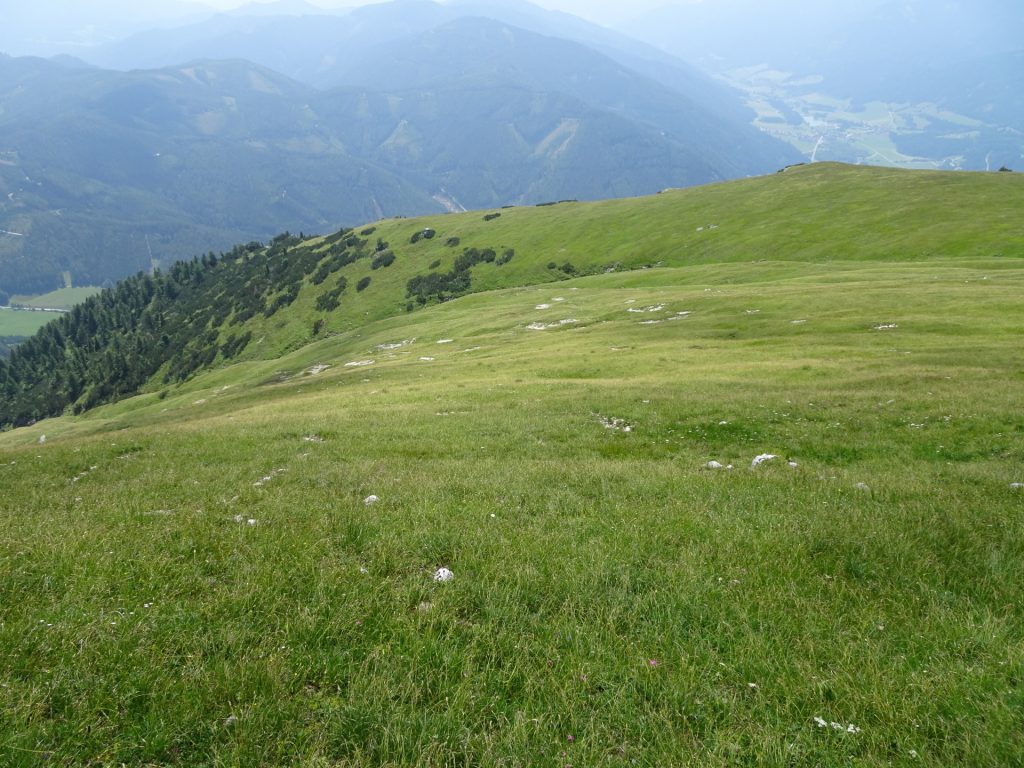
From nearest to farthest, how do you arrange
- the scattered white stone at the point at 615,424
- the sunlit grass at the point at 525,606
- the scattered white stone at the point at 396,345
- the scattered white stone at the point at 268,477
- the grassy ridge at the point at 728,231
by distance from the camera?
the sunlit grass at the point at 525,606, the scattered white stone at the point at 268,477, the scattered white stone at the point at 615,424, the scattered white stone at the point at 396,345, the grassy ridge at the point at 728,231

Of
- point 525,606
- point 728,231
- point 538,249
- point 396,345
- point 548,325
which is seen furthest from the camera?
point 538,249

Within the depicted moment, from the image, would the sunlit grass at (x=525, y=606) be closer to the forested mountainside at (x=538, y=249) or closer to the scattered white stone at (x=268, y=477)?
the scattered white stone at (x=268, y=477)

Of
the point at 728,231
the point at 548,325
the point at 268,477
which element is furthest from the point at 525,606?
the point at 728,231

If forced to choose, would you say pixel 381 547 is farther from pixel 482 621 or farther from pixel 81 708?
pixel 81 708

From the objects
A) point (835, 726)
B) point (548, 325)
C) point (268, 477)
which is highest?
point (835, 726)

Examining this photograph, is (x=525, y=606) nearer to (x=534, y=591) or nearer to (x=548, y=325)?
(x=534, y=591)

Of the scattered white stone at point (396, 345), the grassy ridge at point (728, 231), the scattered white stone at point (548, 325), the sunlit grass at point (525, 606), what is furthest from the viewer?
the grassy ridge at point (728, 231)

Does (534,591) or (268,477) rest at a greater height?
(534,591)

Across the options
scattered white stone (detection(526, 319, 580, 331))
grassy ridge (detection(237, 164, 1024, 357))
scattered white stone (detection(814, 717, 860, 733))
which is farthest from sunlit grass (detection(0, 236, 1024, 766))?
grassy ridge (detection(237, 164, 1024, 357))

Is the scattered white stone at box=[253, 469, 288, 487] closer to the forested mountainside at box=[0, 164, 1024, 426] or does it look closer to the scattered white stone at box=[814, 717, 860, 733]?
the scattered white stone at box=[814, 717, 860, 733]

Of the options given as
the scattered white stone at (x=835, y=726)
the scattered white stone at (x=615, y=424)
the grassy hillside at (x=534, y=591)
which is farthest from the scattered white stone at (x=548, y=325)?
the scattered white stone at (x=835, y=726)

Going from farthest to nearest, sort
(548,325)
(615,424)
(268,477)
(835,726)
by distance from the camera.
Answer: (548,325)
(615,424)
(268,477)
(835,726)

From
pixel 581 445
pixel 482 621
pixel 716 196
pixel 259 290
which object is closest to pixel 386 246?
pixel 259 290

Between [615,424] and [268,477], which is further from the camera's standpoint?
[615,424]
